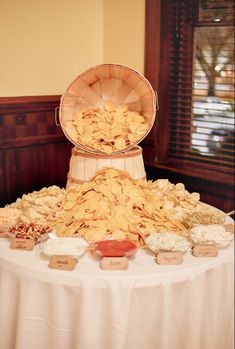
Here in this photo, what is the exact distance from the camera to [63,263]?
4.97 ft

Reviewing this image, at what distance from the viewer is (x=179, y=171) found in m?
2.59

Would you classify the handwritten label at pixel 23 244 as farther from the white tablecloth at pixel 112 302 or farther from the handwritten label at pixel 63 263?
the handwritten label at pixel 63 263

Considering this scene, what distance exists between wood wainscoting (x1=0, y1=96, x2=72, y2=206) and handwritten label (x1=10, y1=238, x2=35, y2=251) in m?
1.03

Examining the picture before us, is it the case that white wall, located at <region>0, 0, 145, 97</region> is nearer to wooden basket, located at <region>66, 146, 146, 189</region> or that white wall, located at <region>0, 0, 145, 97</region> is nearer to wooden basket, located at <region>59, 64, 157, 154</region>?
wooden basket, located at <region>59, 64, 157, 154</region>

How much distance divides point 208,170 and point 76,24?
1.31 meters

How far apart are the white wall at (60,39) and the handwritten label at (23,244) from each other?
1.20m

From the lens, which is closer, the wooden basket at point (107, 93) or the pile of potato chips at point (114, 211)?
the pile of potato chips at point (114, 211)

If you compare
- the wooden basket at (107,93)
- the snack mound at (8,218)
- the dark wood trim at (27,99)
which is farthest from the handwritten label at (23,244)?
the dark wood trim at (27,99)

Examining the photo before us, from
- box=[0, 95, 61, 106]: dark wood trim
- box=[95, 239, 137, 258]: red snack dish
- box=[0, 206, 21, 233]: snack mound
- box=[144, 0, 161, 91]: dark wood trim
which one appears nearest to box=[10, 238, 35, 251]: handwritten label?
box=[0, 206, 21, 233]: snack mound

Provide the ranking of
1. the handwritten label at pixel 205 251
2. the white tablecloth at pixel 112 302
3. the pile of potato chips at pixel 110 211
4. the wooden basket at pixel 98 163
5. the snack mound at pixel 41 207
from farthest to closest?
the wooden basket at pixel 98 163 < the snack mound at pixel 41 207 < the pile of potato chips at pixel 110 211 < the handwritten label at pixel 205 251 < the white tablecloth at pixel 112 302

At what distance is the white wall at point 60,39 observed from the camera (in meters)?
2.53

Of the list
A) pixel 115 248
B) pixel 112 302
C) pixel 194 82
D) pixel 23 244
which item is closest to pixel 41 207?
pixel 23 244

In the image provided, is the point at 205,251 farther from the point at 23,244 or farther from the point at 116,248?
the point at 23,244

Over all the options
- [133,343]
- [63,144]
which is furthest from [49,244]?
[63,144]
